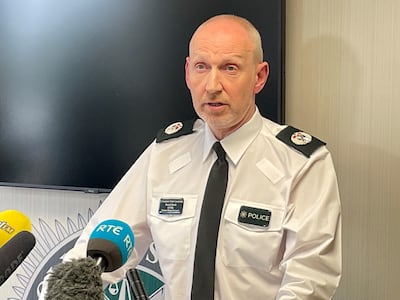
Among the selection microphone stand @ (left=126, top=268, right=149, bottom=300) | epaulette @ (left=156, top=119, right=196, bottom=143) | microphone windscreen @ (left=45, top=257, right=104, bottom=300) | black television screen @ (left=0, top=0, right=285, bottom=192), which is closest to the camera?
microphone windscreen @ (left=45, top=257, right=104, bottom=300)

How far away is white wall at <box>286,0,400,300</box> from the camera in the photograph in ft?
5.10

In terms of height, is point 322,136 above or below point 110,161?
above

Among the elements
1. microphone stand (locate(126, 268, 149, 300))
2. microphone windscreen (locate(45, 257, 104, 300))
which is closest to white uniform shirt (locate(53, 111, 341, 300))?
microphone stand (locate(126, 268, 149, 300))

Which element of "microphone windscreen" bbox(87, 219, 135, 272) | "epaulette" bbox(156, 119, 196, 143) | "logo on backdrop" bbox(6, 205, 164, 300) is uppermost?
"microphone windscreen" bbox(87, 219, 135, 272)

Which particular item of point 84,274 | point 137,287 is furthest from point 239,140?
point 84,274

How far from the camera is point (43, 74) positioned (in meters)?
1.94

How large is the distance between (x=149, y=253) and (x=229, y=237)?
1.93 feet

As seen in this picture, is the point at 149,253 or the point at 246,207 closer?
the point at 246,207

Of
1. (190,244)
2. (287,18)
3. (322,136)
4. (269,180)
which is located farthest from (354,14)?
(190,244)

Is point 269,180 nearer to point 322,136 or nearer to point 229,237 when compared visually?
point 229,237

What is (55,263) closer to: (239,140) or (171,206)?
(171,206)

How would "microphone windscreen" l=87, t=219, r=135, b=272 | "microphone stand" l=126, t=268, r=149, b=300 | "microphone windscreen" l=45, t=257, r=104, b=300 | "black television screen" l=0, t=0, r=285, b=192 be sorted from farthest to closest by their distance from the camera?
"black television screen" l=0, t=0, r=285, b=192
"microphone stand" l=126, t=268, r=149, b=300
"microphone windscreen" l=87, t=219, r=135, b=272
"microphone windscreen" l=45, t=257, r=104, b=300

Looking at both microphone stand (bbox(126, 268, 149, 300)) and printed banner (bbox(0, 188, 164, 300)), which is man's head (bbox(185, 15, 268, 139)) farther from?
printed banner (bbox(0, 188, 164, 300))

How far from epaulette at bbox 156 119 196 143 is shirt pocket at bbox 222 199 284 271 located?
0.28 metres
